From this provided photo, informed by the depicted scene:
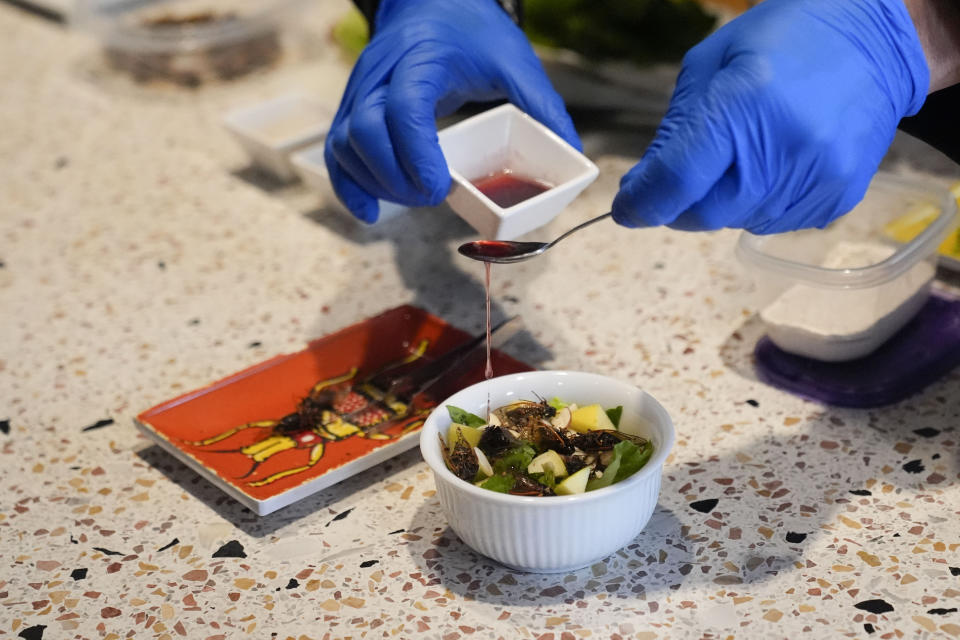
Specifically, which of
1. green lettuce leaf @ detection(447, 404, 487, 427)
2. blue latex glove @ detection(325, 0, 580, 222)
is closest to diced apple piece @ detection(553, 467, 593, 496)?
green lettuce leaf @ detection(447, 404, 487, 427)

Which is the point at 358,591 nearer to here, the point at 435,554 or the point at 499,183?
the point at 435,554

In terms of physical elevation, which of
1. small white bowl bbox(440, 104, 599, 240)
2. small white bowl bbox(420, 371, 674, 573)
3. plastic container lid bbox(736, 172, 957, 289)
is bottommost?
small white bowl bbox(420, 371, 674, 573)

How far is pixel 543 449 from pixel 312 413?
29 cm

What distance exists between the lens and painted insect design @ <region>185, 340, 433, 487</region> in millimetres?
977

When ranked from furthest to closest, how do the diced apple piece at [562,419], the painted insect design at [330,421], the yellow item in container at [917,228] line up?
1. the yellow item in container at [917,228]
2. the painted insect design at [330,421]
3. the diced apple piece at [562,419]

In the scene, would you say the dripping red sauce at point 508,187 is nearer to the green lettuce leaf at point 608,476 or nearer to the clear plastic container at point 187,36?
the green lettuce leaf at point 608,476

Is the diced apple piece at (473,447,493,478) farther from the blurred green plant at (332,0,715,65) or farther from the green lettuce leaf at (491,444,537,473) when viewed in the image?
the blurred green plant at (332,0,715,65)

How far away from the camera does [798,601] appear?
0.79 meters

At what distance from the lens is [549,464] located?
0.80 metres

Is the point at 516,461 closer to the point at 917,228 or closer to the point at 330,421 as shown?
the point at 330,421

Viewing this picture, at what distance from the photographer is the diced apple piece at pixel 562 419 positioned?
0.86 metres

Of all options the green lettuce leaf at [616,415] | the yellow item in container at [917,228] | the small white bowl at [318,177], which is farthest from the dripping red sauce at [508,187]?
the yellow item in container at [917,228]

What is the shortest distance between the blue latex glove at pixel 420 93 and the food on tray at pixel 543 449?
0.87 feet

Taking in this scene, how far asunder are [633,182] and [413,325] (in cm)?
40
